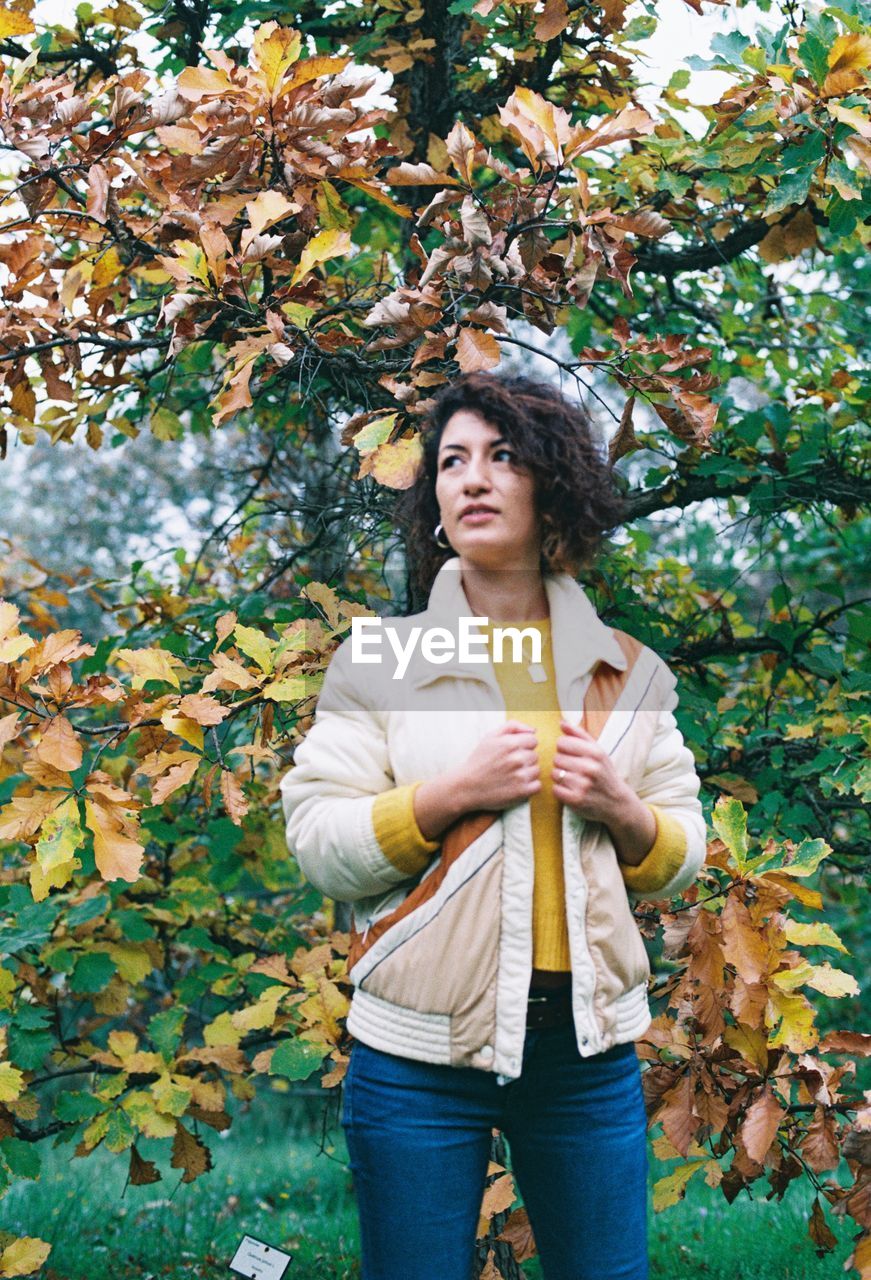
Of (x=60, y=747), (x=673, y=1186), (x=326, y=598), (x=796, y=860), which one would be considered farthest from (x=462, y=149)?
(x=673, y=1186)

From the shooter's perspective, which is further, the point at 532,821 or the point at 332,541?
the point at 332,541

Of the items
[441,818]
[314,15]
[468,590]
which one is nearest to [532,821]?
[441,818]

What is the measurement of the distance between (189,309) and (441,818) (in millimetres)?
897

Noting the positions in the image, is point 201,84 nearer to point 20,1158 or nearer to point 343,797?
point 343,797

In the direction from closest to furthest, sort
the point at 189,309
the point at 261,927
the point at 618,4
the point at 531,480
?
1. the point at 531,480
2. the point at 189,309
3. the point at 618,4
4. the point at 261,927

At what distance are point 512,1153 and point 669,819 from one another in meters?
0.46

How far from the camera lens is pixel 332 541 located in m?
2.44

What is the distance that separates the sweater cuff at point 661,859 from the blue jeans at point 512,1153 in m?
0.20

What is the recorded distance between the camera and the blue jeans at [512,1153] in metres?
1.21

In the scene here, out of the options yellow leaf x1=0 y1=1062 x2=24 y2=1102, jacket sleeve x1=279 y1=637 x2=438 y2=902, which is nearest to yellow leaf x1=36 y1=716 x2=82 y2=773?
jacket sleeve x1=279 y1=637 x2=438 y2=902

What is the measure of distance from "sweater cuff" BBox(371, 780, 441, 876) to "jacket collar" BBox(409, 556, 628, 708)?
15 cm

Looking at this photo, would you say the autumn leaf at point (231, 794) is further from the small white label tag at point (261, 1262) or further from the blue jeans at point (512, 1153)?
the small white label tag at point (261, 1262)

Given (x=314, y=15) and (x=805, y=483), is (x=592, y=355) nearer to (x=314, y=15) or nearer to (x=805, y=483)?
(x=805, y=483)

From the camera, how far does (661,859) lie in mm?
1304
